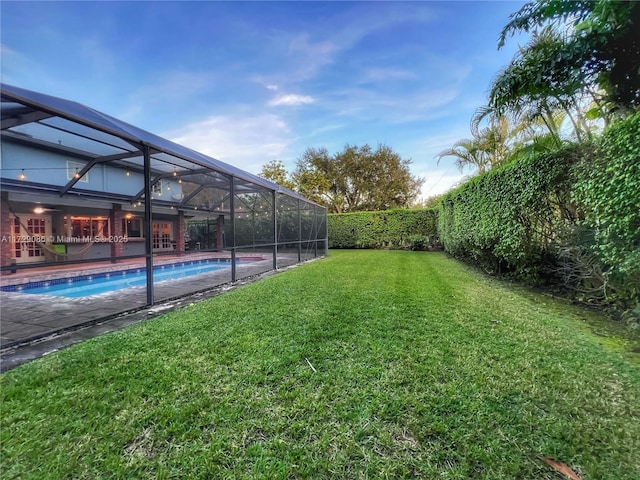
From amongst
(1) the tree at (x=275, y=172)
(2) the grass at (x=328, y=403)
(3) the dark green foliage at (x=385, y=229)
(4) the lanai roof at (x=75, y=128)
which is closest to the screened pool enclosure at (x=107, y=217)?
(4) the lanai roof at (x=75, y=128)

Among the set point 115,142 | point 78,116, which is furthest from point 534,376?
point 115,142

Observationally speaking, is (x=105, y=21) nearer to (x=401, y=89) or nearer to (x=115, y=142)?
(x=115, y=142)

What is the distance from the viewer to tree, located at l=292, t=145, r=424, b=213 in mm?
22047

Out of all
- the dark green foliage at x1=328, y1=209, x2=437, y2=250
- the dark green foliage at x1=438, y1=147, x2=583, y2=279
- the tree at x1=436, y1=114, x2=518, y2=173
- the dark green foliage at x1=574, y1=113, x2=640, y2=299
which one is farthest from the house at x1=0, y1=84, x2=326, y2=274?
the dark green foliage at x1=328, y1=209, x2=437, y2=250

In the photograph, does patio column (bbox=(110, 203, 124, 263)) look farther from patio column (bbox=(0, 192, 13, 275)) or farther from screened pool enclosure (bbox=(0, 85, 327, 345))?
patio column (bbox=(0, 192, 13, 275))

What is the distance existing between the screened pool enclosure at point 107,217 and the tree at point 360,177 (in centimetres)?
1253

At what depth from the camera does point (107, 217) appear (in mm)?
5301

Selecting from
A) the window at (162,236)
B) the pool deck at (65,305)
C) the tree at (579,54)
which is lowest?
the pool deck at (65,305)

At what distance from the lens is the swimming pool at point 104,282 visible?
18.5 feet

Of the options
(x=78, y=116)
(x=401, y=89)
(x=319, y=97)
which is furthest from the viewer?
(x=319, y=97)

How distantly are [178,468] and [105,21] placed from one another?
8971 millimetres

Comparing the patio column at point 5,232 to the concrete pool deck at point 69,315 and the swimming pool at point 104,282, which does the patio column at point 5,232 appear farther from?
the swimming pool at point 104,282

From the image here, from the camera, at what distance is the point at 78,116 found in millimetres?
3186

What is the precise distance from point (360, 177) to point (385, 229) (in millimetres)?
7554
